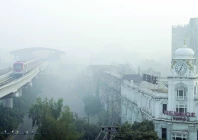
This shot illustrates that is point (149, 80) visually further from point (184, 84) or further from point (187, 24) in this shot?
point (187, 24)

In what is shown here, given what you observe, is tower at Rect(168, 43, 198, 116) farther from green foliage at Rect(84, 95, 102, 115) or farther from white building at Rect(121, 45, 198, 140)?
green foliage at Rect(84, 95, 102, 115)

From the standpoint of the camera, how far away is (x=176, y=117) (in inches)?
1371

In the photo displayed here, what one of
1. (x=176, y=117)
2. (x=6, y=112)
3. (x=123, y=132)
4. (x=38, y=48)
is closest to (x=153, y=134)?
(x=123, y=132)

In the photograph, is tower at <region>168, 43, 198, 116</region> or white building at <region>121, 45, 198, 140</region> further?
tower at <region>168, 43, 198, 116</region>

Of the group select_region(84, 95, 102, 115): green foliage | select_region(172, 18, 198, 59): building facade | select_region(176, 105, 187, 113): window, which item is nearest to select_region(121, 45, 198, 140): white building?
select_region(176, 105, 187, 113): window

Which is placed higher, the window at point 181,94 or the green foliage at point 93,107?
the window at point 181,94

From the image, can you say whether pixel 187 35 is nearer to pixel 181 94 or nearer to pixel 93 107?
pixel 93 107

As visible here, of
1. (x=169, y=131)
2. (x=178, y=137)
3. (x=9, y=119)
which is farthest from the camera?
(x=9, y=119)

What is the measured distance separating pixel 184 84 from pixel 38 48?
426ft

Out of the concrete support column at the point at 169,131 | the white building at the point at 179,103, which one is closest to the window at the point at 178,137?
the white building at the point at 179,103

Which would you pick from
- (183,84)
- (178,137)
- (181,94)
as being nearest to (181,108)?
(181,94)

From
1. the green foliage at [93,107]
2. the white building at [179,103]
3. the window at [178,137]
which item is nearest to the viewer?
the window at [178,137]

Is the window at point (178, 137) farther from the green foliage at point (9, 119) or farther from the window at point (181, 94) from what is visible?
the green foliage at point (9, 119)

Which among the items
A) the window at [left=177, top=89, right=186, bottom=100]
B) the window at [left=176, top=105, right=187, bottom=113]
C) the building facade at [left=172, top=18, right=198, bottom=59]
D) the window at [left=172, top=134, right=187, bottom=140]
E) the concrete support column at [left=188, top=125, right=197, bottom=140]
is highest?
the building facade at [left=172, top=18, right=198, bottom=59]
